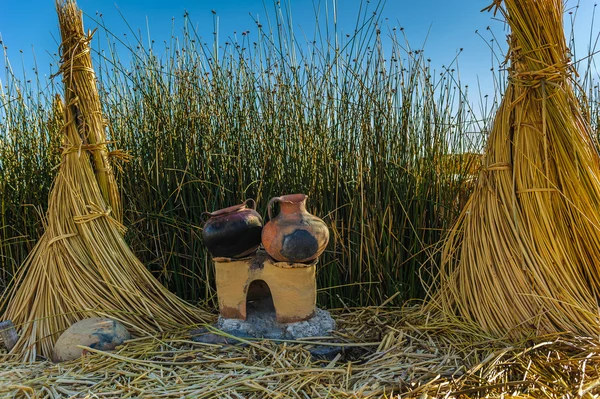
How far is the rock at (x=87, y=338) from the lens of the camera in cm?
175

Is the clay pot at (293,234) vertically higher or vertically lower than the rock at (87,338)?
higher

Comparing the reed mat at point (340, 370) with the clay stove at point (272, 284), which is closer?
the reed mat at point (340, 370)

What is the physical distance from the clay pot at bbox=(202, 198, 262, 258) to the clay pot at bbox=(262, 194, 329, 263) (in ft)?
0.28

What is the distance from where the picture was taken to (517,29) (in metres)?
1.80

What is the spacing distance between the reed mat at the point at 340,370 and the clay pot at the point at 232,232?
316 mm

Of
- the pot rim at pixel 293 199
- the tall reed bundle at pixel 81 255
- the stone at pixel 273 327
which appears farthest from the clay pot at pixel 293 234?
the tall reed bundle at pixel 81 255

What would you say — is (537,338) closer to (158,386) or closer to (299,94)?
(158,386)

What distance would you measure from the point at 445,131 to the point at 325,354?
1240 mm

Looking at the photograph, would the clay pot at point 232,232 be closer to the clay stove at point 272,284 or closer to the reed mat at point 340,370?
the clay stove at point 272,284

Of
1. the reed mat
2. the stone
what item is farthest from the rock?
the stone

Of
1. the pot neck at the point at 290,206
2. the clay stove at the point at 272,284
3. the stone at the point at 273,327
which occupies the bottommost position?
the stone at the point at 273,327

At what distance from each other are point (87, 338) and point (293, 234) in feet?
2.56

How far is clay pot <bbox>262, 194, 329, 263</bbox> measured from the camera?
1.70 meters

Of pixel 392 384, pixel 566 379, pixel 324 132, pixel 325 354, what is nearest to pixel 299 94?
pixel 324 132
